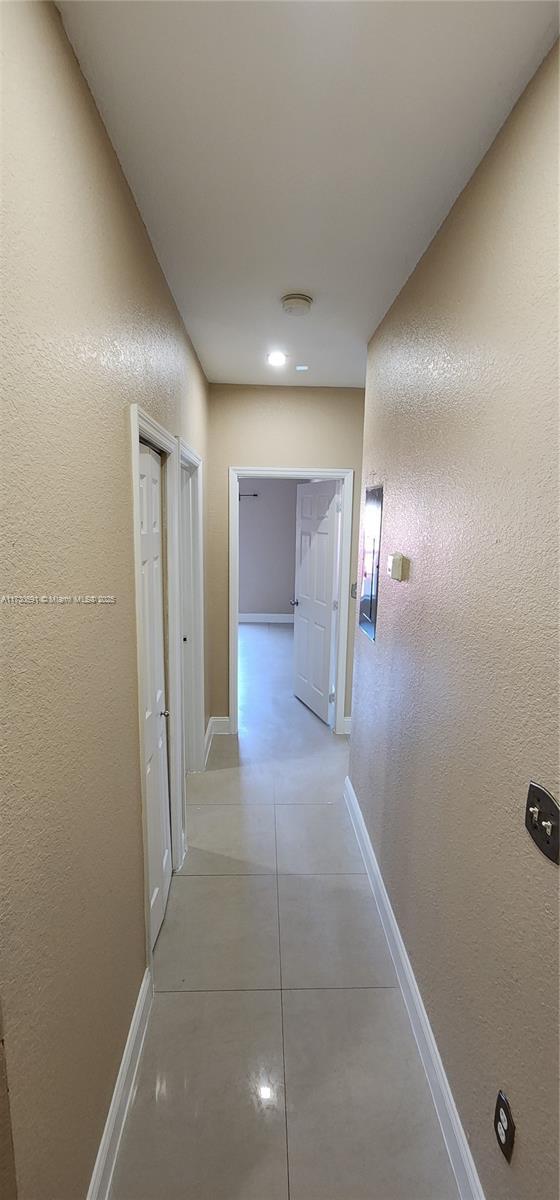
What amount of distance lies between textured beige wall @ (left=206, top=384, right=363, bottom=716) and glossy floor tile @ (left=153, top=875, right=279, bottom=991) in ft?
6.01

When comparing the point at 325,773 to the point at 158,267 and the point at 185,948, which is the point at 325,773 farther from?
the point at 158,267

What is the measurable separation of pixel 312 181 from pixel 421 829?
1.95 m

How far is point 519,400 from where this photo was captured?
1.07m

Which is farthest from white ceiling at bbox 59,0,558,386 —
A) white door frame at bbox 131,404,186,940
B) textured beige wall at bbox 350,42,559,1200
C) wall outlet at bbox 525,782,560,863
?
wall outlet at bbox 525,782,560,863

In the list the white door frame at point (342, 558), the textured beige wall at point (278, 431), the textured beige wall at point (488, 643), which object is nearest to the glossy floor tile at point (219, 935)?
the textured beige wall at point (488, 643)

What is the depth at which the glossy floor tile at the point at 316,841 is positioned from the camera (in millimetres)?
2432

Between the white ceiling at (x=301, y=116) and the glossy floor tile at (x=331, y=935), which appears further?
the glossy floor tile at (x=331, y=935)

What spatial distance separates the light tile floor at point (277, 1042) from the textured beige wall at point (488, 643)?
237 millimetres

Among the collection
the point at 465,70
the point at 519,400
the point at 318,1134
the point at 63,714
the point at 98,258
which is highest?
the point at 465,70

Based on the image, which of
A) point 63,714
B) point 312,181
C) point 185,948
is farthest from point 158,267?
point 185,948

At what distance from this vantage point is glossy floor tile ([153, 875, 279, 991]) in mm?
1839

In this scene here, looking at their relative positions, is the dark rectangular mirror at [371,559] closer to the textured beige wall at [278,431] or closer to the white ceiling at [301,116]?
the white ceiling at [301,116]

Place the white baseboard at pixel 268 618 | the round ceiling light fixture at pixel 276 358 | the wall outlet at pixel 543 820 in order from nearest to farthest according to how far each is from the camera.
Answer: the wall outlet at pixel 543 820
the round ceiling light fixture at pixel 276 358
the white baseboard at pixel 268 618

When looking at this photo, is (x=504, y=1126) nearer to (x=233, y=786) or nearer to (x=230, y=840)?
(x=230, y=840)
